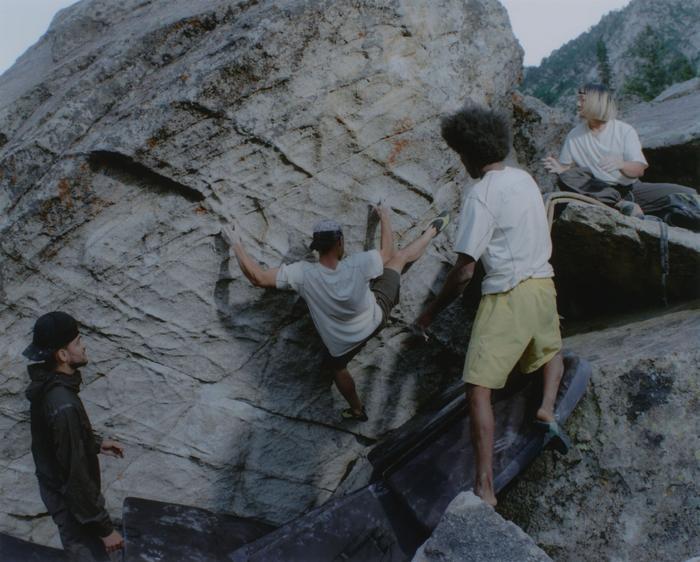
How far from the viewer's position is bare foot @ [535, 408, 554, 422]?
4.59 m

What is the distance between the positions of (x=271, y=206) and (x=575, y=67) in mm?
71190

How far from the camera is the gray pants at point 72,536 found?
4891mm

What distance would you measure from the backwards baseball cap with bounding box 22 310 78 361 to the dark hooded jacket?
0.11 meters

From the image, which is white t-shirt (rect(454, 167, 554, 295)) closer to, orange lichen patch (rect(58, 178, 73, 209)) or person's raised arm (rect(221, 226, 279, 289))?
person's raised arm (rect(221, 226, 279, 289))

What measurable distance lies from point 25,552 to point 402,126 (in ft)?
16.8

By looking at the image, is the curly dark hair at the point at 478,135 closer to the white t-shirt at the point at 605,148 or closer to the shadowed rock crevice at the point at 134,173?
the white t-shirt at the point at 605,148

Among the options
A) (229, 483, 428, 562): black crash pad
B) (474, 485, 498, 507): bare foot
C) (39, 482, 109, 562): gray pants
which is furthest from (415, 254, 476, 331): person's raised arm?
(39, 482, 109, 562): gray pants

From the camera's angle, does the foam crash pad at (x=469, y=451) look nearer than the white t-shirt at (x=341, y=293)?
Yes

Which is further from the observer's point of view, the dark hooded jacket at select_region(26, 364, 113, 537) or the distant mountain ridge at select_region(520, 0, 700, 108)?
the distant mountain ridge at select_region(520, 0, 700, 108)

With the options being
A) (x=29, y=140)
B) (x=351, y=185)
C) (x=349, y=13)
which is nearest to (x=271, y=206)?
(x=351, y=185)

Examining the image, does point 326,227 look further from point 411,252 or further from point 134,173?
point 134,173

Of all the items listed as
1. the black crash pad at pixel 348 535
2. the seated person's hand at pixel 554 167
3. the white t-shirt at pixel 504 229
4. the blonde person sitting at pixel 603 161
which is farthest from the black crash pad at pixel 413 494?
the seated person's hand at pixel 554 167

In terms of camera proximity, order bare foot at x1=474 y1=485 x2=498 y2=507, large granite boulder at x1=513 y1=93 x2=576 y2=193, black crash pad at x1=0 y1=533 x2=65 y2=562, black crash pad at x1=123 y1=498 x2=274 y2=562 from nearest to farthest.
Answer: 1. bare foot at x1=474 y1=485 x2=498 y2=507
2. black crash pad at x1=123 y1=498 x2=274 y2=562
3. black crash pad at x1=0 y1=533 x2=65 y2=562
4. large granite boulder at x1=513 y1=93 x2=576 y2=193

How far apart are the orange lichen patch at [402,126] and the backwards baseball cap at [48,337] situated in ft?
11.5
